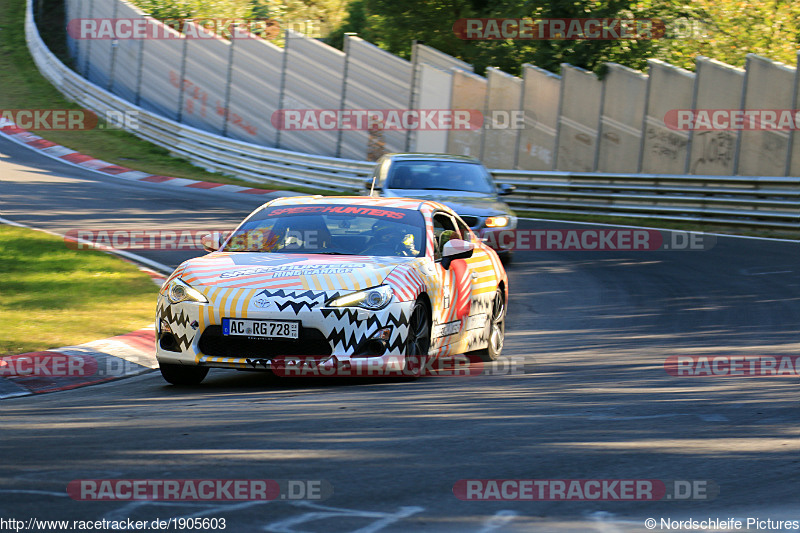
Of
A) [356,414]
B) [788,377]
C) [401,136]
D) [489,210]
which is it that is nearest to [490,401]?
[356,414]

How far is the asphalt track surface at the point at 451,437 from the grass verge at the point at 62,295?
174 centimetres

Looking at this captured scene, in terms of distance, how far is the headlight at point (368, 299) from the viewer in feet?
25.2

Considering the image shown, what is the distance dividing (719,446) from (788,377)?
2.91 metres

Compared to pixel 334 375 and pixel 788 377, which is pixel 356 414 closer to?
pixel 334 375

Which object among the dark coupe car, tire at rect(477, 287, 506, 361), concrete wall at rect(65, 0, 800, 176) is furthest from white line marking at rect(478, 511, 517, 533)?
concrete wall at rect(65, 0, 800, 176)

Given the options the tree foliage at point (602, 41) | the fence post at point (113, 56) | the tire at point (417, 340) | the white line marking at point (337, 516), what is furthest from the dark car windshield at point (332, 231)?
the fence post at point (113, 56)

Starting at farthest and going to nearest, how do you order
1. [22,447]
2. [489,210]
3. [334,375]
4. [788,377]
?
[489,210] < [788,377] < [334,375] < [22,447]

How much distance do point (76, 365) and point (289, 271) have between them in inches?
94.7

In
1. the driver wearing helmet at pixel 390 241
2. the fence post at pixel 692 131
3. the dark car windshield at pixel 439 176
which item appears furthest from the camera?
the fence post at pixel 692 131

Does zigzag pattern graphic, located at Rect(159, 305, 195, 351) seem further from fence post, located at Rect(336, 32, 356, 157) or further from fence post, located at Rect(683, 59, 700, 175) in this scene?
fence post, located at Rect(336, 32, 356, 157)

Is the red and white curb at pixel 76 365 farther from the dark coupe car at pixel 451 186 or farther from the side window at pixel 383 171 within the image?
the side window at pixel 383 171

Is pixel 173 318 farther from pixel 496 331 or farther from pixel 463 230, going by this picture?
pixel 463 230

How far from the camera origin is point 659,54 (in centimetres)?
2856

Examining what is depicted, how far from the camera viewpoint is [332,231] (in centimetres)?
896
